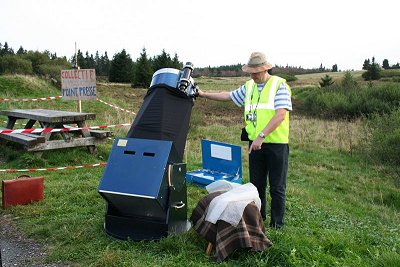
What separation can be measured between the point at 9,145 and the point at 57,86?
17924 mm

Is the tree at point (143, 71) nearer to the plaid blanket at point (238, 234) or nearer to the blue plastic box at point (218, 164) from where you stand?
the blue plastic box at point (218, 164)

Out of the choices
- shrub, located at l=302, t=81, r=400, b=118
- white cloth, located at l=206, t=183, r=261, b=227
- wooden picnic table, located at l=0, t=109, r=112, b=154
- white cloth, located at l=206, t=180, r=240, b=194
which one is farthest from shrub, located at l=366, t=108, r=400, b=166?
shrub, located at l=302, t=81, r=400, b=118

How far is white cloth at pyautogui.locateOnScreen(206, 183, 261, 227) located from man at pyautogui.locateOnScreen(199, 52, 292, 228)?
26.5 inches

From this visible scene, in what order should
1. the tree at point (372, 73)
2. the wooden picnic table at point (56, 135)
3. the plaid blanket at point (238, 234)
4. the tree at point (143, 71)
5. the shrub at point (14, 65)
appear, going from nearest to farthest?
the plaid blanket at point (238, 234) → the wooden picnic table at point (56, 135) → the shrub at point (14, 65) → the tree at point (143, 71) → the tree at point (372, 73)

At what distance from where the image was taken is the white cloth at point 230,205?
4082mm

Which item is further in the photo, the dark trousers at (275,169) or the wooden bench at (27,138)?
the wooden bench at (27,138)

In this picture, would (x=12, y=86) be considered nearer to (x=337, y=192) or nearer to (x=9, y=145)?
(x=9, y=145)

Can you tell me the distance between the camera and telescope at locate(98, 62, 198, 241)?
4.29 metres

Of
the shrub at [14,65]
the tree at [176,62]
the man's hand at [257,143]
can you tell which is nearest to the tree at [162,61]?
the tree at [176,62]

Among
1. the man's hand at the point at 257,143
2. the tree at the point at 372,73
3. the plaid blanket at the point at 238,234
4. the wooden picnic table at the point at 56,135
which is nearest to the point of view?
the plaid blanket at the point at 238,234

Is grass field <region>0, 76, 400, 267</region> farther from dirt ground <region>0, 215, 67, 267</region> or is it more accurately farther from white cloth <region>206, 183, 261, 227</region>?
white cloth <region>206, 183, 261, 227</region>

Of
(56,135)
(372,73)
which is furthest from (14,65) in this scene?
(372,73)

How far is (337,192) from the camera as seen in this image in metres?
10.1

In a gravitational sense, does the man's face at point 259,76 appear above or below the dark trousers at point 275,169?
above
